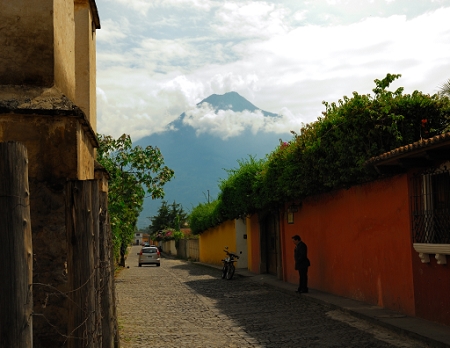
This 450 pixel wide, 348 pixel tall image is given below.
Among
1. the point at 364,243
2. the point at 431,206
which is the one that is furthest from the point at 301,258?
the point at 431,206

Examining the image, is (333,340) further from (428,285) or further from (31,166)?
(31,166)

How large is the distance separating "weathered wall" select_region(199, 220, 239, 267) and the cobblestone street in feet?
54.0

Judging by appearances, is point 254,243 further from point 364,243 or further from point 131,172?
point 364,243

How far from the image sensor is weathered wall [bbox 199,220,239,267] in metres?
35.8

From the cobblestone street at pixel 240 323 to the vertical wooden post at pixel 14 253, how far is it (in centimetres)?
684

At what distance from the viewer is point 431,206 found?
35.2 ft

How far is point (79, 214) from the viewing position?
5.10 meters

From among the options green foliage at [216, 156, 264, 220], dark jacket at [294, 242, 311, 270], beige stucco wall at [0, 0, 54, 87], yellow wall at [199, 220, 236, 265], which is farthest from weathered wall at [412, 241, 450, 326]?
yellow wall at [199, 220, 236, 265]

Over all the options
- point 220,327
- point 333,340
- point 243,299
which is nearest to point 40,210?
point 333,340

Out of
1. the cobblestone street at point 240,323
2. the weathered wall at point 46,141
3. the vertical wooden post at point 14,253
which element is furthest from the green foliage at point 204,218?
the vertical wooden post at point 14,253

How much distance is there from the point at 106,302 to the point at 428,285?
6053mm

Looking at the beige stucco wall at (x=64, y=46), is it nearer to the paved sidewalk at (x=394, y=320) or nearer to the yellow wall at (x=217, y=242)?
the paved sidewalk at (x=394, y=320)

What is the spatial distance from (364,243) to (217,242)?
91.2 ft

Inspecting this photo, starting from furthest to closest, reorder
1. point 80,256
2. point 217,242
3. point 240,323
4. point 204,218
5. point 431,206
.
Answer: point 204,218, point 217,242, point 240,323, point 431,206, point 80,256
